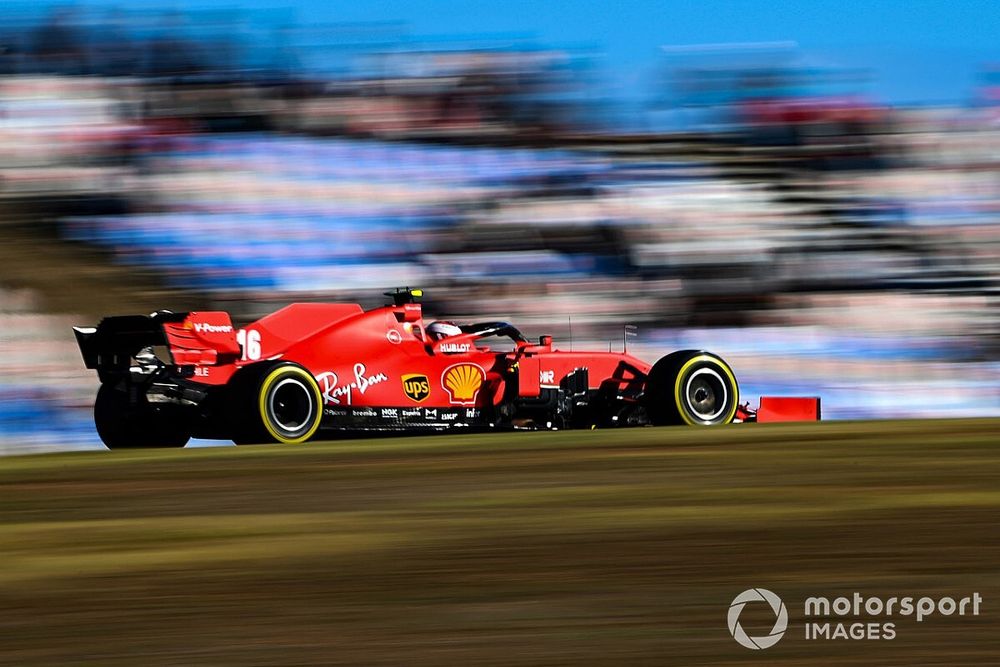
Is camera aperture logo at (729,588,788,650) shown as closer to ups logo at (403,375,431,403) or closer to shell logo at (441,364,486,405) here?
ups logo at (403,375,431,403)

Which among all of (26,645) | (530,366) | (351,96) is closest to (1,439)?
(530,366)

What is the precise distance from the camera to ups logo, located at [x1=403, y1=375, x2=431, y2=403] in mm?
12008

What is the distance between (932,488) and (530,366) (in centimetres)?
656

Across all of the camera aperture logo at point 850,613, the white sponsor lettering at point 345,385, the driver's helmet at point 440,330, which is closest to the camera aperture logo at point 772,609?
the camera aperture logo at point 850,613

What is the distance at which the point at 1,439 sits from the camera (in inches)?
514

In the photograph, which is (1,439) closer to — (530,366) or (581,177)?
(530,366)

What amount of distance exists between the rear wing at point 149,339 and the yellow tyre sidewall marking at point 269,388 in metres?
0.80

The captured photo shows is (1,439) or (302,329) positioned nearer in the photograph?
(302,329)

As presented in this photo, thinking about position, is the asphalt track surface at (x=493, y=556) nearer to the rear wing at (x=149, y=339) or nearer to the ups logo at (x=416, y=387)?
the rear wing at (x=149, y=339)

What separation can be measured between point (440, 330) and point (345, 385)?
1.12 m

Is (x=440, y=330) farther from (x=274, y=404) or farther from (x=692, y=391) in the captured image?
(x=692, y=391)

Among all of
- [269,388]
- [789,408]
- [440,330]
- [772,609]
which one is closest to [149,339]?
[269,388]

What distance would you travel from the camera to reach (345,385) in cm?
1174

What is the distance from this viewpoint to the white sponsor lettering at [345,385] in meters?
11.7
